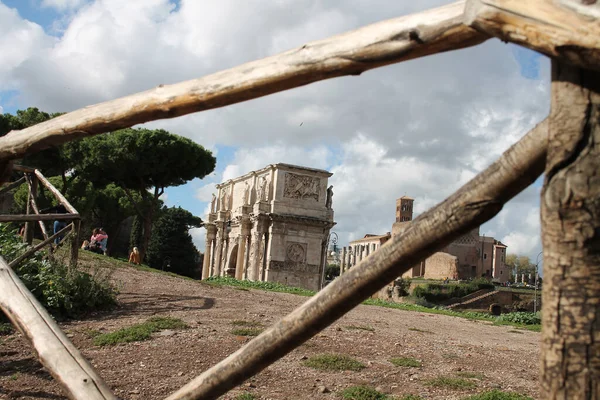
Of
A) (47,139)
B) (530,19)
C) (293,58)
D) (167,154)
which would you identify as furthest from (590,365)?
(167,154)

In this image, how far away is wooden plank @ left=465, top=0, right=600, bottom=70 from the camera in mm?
1332

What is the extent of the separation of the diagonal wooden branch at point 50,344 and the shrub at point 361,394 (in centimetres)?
302

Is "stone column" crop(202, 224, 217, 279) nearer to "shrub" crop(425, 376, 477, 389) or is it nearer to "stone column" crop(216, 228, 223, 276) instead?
"stone column" crop(216, 228, 223, 276)

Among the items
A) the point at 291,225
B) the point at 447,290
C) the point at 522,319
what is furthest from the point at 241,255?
the point at 522,319

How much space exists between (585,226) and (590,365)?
32cm

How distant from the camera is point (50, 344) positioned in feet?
8.16

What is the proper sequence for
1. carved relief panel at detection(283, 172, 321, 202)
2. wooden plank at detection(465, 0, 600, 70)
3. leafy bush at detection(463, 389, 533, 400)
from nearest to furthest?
1. wooden plank at detection(465, 0, 600, 70)
2. leafy bush at detection(463, 389, 533, 400)
3. carved relief panel at detection(283, 172, 321, 202)

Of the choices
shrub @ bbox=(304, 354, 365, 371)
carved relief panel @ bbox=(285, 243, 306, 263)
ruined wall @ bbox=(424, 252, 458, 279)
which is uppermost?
ruined wall @ bbox=(424, 252, 458, 279)

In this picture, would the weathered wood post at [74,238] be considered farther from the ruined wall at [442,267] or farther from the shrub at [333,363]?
the ruined wall at [442,267]

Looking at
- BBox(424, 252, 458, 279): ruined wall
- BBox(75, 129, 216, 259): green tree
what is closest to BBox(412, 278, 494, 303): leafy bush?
BBox(424, 252, 458, 279): ruined wall

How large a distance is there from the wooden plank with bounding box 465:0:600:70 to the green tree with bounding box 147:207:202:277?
1801 inches

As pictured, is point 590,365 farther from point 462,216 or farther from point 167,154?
point 167,154

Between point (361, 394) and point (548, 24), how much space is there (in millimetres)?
4219

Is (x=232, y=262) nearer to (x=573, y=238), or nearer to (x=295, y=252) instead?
(x=295, y=252)
